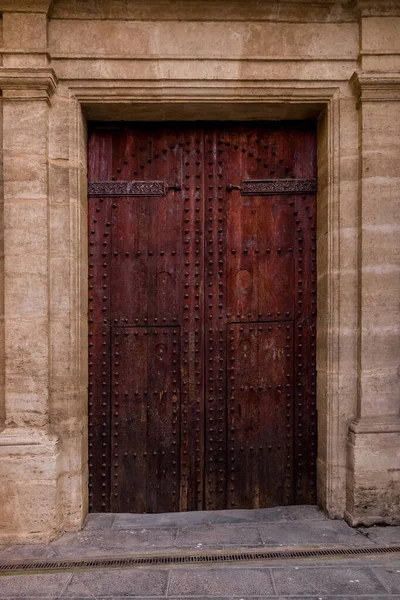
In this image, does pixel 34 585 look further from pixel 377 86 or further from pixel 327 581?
pixel 377 86

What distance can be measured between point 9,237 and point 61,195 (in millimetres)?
462

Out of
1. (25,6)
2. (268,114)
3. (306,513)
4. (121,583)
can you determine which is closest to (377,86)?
(268,114)

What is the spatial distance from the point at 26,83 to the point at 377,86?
7.95 ft

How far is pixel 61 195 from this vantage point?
3.57 m

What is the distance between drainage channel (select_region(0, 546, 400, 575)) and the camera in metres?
3.06

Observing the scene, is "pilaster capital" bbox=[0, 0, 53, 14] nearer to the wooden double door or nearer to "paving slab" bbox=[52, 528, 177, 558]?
the wooden double door

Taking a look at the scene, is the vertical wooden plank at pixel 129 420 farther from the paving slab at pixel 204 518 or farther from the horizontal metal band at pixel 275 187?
the horizontal metal band at pixel 275 187

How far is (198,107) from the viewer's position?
3.71 m

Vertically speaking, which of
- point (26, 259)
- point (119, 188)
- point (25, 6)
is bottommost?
point (26, 259)

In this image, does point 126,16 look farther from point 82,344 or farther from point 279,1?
point 82,344

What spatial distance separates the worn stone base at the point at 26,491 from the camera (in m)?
3.36

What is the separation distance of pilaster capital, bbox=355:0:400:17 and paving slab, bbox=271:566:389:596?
365 cm

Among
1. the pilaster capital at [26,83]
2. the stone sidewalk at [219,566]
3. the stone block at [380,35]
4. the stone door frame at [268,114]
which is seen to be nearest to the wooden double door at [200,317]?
the stone door frame at [268,114]

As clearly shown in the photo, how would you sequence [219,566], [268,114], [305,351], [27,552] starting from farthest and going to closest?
[305,351] → [268,114] → [27,552] → [219,566]
